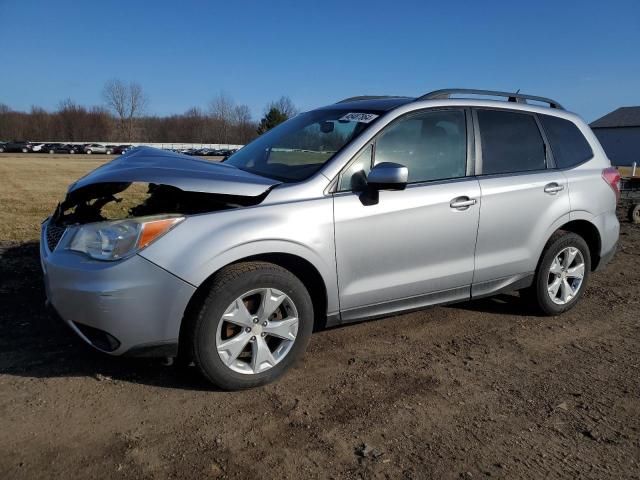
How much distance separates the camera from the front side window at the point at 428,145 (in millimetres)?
3746

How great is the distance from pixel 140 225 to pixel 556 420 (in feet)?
8.56

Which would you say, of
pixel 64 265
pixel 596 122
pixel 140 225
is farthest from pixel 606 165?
pixel 596 122

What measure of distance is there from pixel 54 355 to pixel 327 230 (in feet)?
6.86

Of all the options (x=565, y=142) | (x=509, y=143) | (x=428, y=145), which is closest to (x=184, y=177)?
(x=428, y=145)

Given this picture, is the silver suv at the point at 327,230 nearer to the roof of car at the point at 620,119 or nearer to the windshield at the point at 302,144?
the windshield at the point at 302,144

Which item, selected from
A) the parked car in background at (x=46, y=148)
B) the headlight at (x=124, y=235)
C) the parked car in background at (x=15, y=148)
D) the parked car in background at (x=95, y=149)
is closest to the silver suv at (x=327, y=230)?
the headlight at (x=124, y=235)

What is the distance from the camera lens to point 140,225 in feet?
9.53

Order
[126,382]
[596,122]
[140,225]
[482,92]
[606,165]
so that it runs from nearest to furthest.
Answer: [140,225] < [126,382] < [482,92] < [606,165] < [596,122]

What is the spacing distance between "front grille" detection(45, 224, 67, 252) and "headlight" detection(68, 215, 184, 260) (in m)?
0.42

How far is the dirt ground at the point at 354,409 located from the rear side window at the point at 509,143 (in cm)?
138

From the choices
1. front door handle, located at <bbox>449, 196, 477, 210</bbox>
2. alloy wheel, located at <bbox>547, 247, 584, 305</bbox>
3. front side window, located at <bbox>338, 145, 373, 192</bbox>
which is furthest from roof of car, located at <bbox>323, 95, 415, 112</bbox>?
alloy wheel, located at <bbox>547, 247, 584, 305</bbox>

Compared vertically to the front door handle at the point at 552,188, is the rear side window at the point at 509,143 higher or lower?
higher

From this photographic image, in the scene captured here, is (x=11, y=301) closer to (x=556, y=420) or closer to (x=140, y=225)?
(x=140, y=225)

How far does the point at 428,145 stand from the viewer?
3.94 metres
